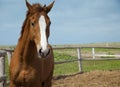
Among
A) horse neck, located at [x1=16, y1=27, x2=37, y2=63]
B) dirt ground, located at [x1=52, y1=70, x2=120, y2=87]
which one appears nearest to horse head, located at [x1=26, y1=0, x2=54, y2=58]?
horse neck, located at [x1=16, y1=27, x2=37, y2=63]

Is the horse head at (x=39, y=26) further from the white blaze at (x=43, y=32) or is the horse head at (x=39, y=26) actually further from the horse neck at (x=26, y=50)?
the horse neck at (x=26, y=50)

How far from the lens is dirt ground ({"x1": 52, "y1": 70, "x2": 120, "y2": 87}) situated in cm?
1079

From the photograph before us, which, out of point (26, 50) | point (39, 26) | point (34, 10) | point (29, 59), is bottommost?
point (29, 59)

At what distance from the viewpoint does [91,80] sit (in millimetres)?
11680

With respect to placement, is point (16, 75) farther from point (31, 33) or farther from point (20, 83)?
point (31, 33)

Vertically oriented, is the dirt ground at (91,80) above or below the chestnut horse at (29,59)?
below

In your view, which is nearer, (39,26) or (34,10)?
(39,26)

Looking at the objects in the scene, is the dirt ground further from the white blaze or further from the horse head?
the white blaze

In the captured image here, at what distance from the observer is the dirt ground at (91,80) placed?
10.8 meters

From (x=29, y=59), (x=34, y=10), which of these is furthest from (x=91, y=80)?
(x=34, y=10)

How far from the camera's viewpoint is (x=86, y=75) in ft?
42.4

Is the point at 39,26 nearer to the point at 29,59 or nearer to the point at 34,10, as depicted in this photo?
the point at 34,10

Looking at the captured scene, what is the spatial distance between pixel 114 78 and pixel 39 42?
7414 mm

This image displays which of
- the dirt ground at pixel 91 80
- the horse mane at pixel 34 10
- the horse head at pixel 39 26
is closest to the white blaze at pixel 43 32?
the horse head at pixel 39 26
